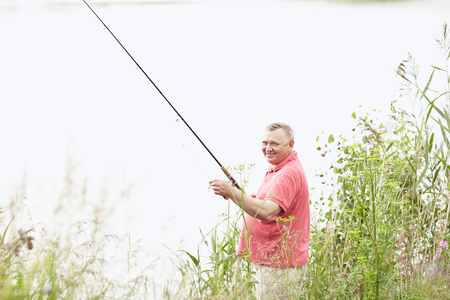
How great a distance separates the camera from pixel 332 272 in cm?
271

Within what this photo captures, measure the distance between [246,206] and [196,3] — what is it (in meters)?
5.51

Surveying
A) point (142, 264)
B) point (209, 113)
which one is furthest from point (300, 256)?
point (209, 113)

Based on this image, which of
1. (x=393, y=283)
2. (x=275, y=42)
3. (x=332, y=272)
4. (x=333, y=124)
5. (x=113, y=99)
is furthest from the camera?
(x=275, y=42)

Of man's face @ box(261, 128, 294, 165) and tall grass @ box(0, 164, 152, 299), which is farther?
man's face @ box(261, 128, 294, 165)

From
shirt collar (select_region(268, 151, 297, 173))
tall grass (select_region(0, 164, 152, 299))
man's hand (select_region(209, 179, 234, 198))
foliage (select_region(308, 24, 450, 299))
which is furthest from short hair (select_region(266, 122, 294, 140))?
tall grass (select_region(0, 164, 152, 299))

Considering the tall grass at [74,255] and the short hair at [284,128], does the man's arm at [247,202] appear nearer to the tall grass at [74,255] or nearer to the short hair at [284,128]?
the short hair at [284,128]

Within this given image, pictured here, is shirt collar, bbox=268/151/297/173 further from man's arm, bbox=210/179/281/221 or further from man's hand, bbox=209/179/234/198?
man's hand, bbox=209/179/234/198

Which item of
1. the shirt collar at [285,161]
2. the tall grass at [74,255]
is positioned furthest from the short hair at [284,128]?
the tall grass at [74,255]

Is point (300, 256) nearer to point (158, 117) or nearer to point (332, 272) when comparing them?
point (332, 272)

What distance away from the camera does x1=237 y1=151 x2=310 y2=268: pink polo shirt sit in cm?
263

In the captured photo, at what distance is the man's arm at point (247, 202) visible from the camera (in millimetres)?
2494

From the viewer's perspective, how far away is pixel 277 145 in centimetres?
291

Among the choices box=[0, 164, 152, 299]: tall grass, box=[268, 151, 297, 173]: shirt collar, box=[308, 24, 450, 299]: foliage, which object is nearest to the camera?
box=[0, 164, 152, 299]: tall grass

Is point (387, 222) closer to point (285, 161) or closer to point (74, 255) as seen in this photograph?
point (285, 161)
